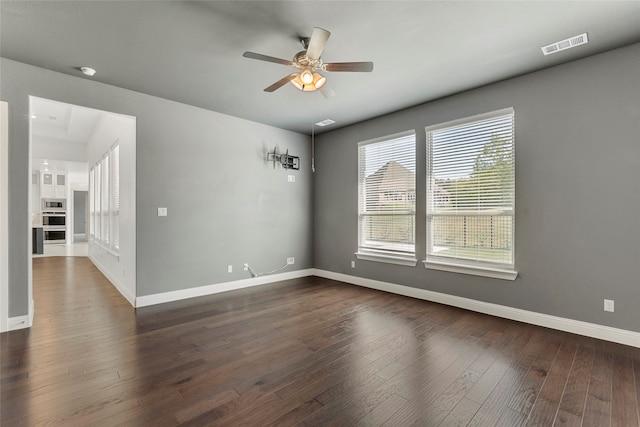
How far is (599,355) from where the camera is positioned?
2590 mm

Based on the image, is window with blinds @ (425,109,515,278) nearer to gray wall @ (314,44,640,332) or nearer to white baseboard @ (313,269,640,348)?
gray wall @ (314,44,640,332)

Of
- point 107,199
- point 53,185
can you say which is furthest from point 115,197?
point 53,185

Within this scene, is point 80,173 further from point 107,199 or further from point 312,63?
point 312,63

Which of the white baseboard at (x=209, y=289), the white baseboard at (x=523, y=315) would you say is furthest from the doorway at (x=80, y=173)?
the white baseboard at (x=523, y=315)

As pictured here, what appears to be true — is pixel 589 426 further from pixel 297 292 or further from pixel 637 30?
pixel 297 292

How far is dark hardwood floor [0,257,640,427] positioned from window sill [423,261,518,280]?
20.6 inches

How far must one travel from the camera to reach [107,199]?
5914 mm

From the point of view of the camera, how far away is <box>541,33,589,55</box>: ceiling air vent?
2676mm

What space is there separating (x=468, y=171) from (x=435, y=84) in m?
1.21

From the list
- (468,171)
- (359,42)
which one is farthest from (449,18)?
(468,171)

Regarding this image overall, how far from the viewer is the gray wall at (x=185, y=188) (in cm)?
317

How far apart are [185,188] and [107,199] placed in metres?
2.76

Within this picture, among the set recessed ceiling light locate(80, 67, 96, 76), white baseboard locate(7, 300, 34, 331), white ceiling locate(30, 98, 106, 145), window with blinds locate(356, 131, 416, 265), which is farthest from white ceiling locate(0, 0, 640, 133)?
white baseboard locate(7, 300, 34, 331)

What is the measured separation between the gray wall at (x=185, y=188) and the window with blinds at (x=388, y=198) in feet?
4.71
